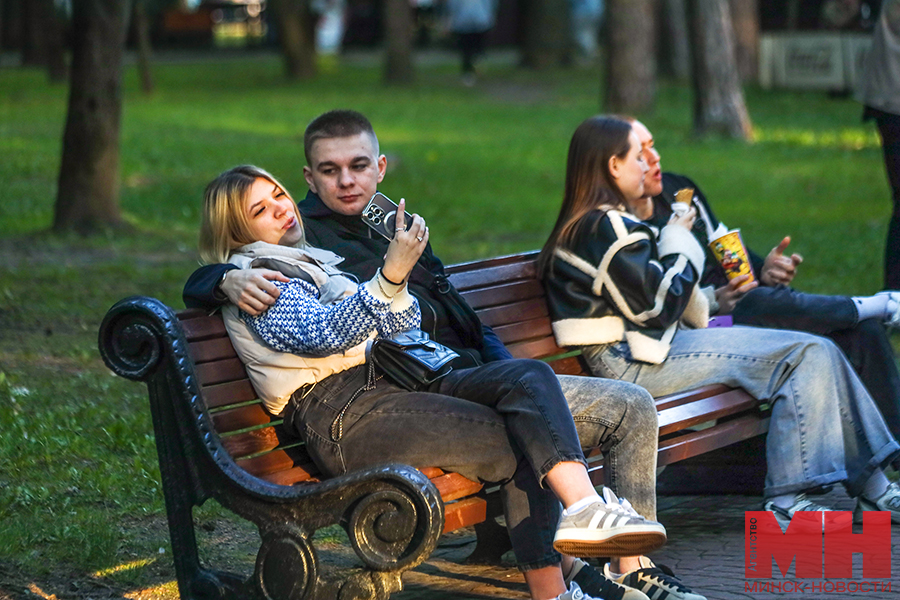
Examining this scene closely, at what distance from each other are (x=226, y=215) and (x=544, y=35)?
25.9 m

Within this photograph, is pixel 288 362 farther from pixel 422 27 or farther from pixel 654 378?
pixel 422 27

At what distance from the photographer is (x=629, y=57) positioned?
18109 mm

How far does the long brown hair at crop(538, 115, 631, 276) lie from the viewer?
14.8 feet

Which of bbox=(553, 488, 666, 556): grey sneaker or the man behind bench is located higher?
the man behind bench

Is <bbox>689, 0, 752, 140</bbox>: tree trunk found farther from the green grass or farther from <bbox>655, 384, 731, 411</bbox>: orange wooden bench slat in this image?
<bbox>655, 384, 731, 411</bbox>: orange wooden bench slat

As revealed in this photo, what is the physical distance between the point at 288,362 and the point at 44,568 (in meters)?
1.15

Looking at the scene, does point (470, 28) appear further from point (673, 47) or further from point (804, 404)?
point (804, 404)

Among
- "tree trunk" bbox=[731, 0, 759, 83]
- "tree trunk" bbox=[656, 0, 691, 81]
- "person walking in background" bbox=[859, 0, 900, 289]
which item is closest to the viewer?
"person walking in background" bbox=[859, 0, 900, 289]

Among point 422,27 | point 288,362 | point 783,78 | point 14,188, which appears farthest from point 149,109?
point 422,27

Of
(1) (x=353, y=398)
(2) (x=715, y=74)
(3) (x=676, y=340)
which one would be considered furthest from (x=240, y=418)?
(2) (x=715, y=74)

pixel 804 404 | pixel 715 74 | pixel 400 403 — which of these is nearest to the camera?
pixel 400 403

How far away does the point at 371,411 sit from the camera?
357 centimetres

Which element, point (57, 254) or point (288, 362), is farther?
point (57, 254)

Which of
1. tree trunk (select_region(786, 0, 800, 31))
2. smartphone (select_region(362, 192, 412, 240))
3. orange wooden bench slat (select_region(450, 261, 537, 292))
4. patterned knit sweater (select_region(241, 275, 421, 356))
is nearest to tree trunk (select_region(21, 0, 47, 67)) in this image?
tree trunk (select_region(786, 0, 800, 31))
